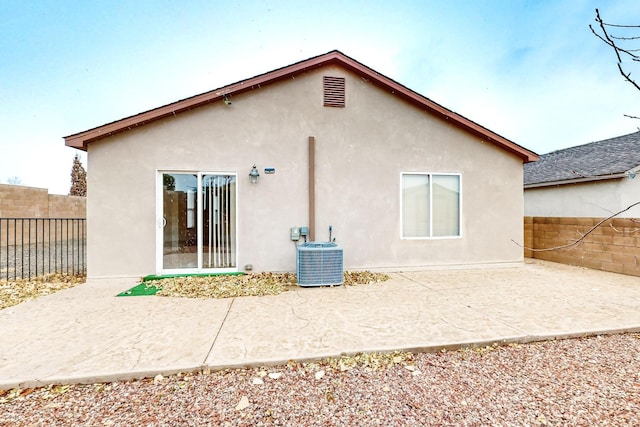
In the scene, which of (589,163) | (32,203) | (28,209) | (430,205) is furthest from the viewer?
(32,203)

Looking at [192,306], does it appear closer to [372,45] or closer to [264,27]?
[264,27]

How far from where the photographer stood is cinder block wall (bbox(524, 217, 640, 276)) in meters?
6.61

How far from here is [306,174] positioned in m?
6.52

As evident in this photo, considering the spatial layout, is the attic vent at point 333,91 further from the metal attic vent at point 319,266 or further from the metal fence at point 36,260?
the metal fence at point 36,260

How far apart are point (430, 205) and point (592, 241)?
14.5 ft

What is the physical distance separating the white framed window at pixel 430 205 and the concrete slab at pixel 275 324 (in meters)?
1.70

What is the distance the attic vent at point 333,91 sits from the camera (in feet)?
21.9

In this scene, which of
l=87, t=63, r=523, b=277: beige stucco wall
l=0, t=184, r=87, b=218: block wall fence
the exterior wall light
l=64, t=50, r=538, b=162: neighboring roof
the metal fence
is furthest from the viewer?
l=0, t=184, r=87, b=218: block wall fence

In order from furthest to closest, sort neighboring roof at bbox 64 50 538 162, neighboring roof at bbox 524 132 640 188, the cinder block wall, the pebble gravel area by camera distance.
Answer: neighboring roof at bbox 524 132 640 188, the cinder block wall, neighboring roof at bbox 64 50 538 162, the pebble gravel area

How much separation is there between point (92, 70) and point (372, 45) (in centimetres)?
1032

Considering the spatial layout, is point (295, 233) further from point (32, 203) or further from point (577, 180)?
point (32, 203)

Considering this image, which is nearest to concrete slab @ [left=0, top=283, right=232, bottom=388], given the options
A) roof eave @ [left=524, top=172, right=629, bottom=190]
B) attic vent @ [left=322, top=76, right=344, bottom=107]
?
attic vent @ [left=322, top=76, right=344, bottom=107]

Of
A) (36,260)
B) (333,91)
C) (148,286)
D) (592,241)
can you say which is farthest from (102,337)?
(592,241)

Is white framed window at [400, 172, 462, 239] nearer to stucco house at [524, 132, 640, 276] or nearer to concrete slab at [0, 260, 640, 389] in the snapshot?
concrete slab at [0, 260, 640, 389]
